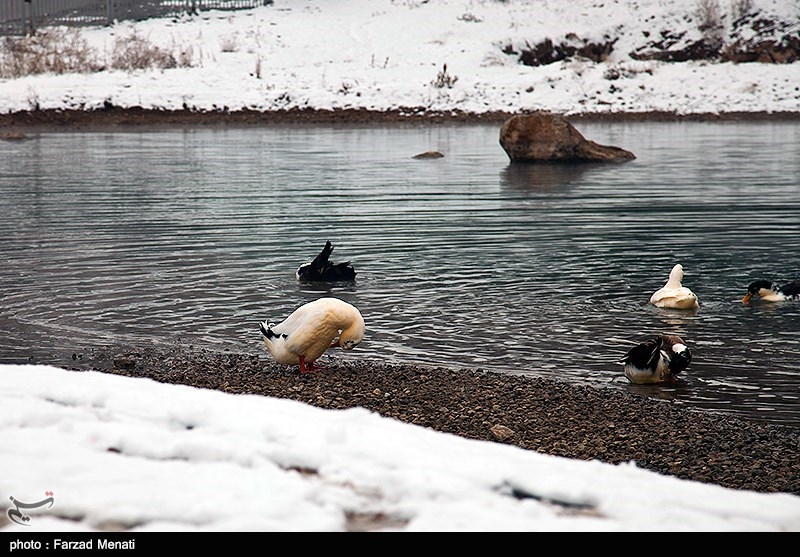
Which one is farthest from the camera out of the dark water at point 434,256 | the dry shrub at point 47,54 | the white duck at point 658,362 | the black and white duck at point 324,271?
the dry shrub at point 47,54

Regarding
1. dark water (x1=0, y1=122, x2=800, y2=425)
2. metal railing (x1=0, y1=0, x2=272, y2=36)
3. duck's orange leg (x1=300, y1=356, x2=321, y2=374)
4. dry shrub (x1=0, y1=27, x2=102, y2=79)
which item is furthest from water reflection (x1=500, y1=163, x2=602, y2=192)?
metal railing (x1=0, y1=0, x2=272, y2=36)

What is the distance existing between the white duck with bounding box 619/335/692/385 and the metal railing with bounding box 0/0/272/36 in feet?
192

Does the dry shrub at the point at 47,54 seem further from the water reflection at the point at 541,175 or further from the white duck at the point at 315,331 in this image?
the white duck at the point at 315,331

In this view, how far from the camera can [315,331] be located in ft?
28.0

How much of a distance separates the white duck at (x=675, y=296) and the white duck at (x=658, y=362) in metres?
2.75

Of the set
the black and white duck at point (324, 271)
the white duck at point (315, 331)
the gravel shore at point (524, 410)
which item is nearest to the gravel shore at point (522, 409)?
the gravel shore at point (524, 410)

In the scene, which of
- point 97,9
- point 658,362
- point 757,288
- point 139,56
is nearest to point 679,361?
point 658,362

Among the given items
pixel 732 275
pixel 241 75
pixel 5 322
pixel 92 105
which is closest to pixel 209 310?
pixel 5 322

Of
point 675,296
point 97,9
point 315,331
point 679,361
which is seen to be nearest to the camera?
point 315,331

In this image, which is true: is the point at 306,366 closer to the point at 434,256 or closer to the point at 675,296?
the point at 675,296

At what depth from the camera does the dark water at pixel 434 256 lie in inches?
392

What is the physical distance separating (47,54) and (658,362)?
4916cm

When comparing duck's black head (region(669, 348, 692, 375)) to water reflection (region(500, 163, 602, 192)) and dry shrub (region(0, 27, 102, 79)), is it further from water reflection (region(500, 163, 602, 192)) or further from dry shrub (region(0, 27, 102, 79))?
dry shrub (region(0, 27, 102, 79))
